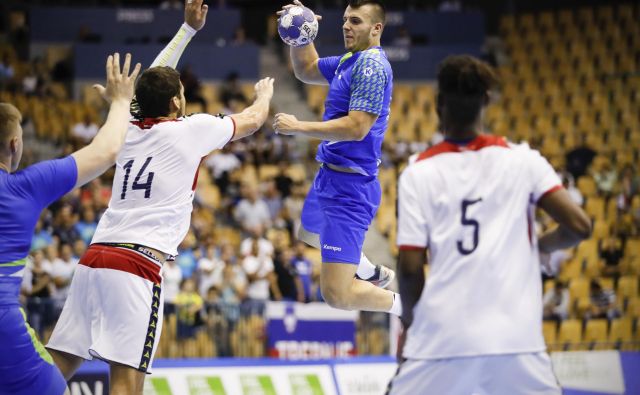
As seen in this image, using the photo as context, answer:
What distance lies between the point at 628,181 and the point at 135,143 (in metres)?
16.6

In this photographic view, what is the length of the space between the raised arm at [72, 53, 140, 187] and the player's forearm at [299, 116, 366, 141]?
6.51ft

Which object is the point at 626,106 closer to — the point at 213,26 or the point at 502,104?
the point at 502,104

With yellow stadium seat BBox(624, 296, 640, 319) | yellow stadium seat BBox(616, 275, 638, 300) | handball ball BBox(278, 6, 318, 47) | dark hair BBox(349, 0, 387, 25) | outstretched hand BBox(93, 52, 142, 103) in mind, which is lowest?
yellow stadium seat BBox(624, 296, 640, 319)

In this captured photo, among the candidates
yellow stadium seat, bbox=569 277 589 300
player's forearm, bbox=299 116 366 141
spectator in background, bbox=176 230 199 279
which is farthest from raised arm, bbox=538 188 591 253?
yellow stadium seat, bbox=569 277 589 300

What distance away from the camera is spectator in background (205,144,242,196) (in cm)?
1997

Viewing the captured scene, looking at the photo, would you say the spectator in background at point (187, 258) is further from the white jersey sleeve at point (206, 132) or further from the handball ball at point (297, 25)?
the white jersey sleeve at point (206, 132)

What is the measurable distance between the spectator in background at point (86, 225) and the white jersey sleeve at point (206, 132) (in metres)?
9.29

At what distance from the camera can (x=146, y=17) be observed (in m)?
25.8

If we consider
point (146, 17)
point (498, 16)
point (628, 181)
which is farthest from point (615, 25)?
point (146, 17)

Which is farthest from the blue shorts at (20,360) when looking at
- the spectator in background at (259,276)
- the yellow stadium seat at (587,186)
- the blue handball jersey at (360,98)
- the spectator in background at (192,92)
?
the yellow stadium seat at (587,186)

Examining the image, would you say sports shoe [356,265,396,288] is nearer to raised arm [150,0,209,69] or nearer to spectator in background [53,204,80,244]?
raised arm [150,0,209,69]

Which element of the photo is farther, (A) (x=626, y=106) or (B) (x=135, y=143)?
(A) (x=626, y=106)

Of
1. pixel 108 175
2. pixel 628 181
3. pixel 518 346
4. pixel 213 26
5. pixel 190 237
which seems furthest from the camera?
pixel 213 26

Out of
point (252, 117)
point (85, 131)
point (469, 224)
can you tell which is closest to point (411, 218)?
point (469, 224)
